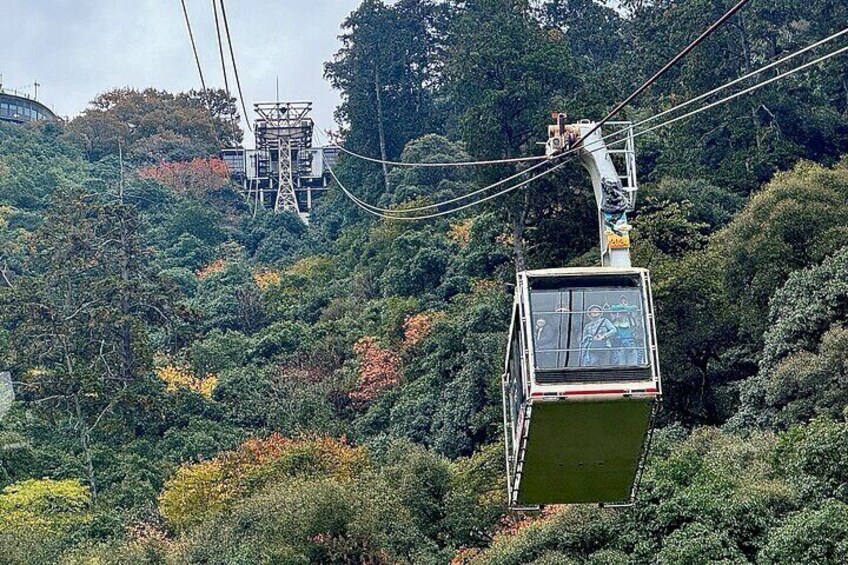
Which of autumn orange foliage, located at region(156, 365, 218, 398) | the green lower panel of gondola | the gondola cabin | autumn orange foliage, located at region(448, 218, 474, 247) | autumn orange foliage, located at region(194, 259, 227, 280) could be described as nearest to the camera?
the gondola cabin

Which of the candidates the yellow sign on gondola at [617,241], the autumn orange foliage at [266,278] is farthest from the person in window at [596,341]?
the autumn orange foliage at [266,278]

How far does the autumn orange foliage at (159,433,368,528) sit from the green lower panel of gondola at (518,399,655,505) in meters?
9.68

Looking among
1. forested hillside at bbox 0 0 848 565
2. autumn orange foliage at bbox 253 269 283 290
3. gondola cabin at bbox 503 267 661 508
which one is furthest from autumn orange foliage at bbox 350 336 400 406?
gondola cabin at bbox 503 267 661 508

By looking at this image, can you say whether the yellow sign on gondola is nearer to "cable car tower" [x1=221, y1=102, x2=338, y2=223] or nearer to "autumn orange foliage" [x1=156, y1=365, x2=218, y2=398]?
"autumn orange foliage" [x1=156, y1=365, x2=218, y2=398]

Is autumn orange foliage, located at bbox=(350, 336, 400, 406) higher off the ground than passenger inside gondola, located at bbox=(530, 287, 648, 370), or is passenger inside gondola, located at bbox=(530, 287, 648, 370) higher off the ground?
passenger inside gondola, located at bbox=(530, 287, 648, 370)

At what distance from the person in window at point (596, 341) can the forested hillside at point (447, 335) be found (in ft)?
16.7

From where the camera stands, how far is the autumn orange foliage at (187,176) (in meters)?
57.2

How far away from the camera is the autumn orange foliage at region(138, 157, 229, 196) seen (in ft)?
188

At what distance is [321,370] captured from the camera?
32.5m

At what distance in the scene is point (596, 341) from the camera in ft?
35.7

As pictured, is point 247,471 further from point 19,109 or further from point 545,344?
point 19,109

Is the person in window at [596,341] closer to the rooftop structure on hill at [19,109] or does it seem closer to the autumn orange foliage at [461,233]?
the autumn orange foliage at [461,233]

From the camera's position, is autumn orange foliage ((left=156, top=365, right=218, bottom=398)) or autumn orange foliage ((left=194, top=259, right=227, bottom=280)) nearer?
autumn orange foliage ((left=156, top=365, right=218, bottom=398))

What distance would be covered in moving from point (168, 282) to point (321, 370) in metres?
6.27
